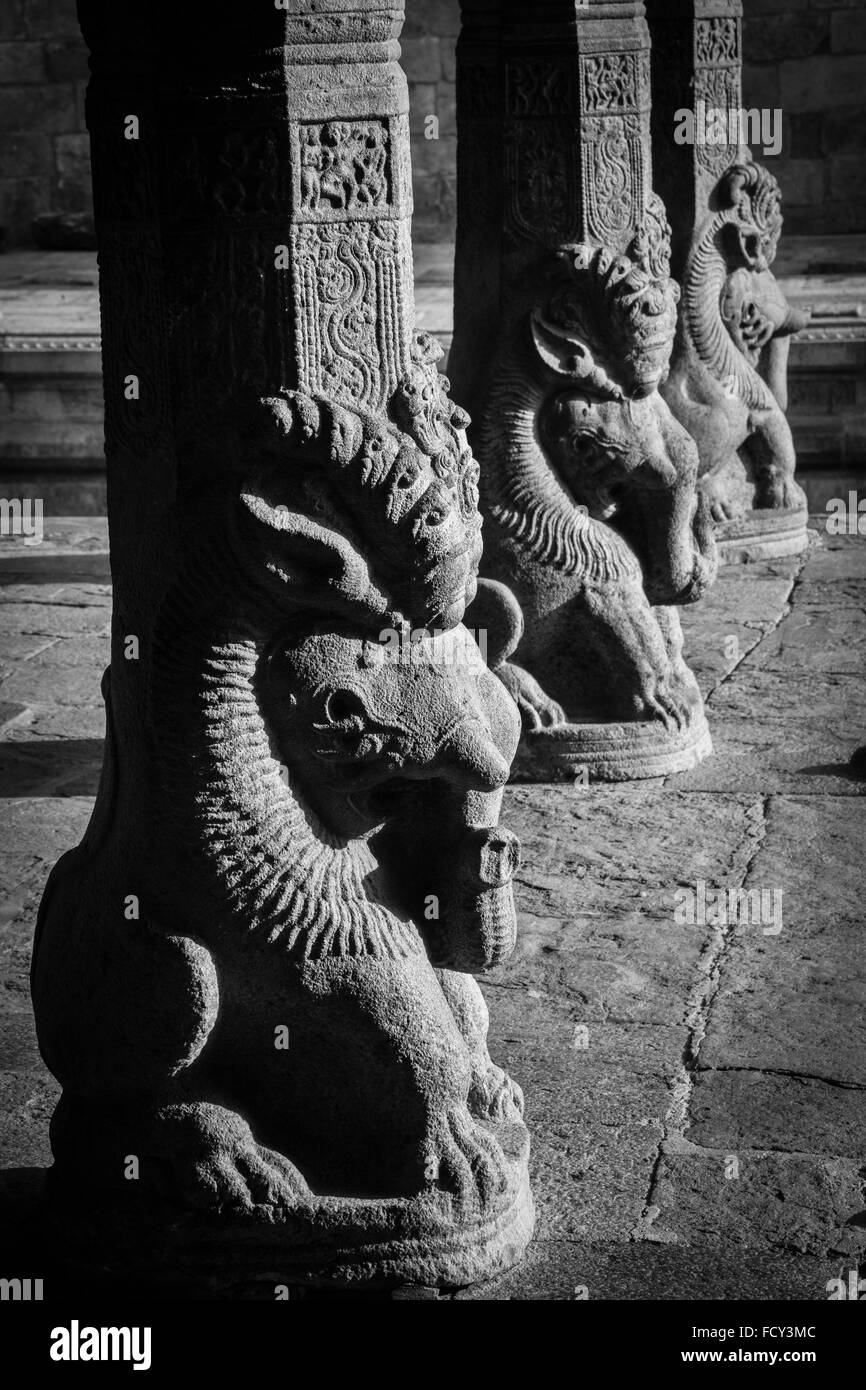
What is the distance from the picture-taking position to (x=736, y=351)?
812 cm

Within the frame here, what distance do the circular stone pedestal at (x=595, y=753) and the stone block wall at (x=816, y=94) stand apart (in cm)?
1011

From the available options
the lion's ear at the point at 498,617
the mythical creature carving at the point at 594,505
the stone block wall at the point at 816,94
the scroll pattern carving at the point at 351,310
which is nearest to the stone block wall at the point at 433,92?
the stone block wall at the point at 816,94

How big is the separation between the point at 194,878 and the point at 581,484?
287 cm

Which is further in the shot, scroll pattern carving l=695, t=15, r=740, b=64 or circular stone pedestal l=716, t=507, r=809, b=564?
circular stone pedestal l=716, t=507, r=809, b=564

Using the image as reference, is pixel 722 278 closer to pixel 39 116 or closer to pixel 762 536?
pixel 762 536

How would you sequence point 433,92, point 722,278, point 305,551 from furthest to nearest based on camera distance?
point 433,92
point 722,278
point 305,551

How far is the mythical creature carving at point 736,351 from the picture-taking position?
792 cm

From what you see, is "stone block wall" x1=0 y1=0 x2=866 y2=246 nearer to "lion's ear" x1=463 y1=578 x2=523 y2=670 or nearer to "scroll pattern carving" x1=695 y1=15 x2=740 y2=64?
"scroll pattern carving" x1=695 y1=15 x2=740 y2=64

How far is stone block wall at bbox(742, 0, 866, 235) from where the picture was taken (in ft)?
48.3

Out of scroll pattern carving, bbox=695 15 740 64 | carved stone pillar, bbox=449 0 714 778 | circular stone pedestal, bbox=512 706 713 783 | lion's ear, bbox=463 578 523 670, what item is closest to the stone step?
scroll pattern carving, bbox=695 15 740 64

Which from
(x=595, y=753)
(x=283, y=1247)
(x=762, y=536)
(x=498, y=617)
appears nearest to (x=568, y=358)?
(x=498, y=617)

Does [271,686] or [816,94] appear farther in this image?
[816,94]

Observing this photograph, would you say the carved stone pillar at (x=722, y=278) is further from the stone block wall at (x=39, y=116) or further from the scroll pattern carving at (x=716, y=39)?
the stone block wall at (x=39, y=116)

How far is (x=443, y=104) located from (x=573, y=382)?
10753 millimetres
